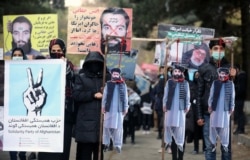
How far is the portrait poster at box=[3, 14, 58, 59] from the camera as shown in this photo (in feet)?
39.5

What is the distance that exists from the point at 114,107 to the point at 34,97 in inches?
40.0

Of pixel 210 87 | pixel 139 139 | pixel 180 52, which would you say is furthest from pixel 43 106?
pixel 139 139

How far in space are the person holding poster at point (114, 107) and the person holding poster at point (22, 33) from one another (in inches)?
185

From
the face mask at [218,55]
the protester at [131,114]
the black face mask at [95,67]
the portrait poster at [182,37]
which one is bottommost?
the protester at [131,114]

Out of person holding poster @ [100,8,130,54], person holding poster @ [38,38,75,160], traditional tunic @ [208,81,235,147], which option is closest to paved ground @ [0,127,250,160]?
person holding poster @ [100,8,130,54]

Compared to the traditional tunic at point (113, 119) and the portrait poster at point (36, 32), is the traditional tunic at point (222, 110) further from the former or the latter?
the portrait poster at point (36, 32)

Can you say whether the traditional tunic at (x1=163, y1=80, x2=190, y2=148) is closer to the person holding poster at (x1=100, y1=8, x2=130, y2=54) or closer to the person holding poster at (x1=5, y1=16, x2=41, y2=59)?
the person holding poster at (x1=100, y1=8, x2=130, y2=54)

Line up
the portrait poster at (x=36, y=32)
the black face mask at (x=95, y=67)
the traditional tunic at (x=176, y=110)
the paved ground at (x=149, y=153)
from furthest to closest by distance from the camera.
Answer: the portrait poster at (x=36, y=32) < the paved ground at (x=149, y=153) < the traditional tunic at (x=176, y=110) < the black face mask at (x=95, y=67)

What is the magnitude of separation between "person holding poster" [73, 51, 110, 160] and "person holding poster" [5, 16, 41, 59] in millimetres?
4515

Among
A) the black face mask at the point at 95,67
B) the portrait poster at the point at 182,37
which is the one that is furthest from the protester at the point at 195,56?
the black face mask at the point at 95,67

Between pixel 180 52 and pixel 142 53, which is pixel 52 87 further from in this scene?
pixel 142 53

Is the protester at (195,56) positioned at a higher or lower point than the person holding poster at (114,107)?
higher

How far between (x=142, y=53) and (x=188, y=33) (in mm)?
46642

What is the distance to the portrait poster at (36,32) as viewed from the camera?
475 inches
